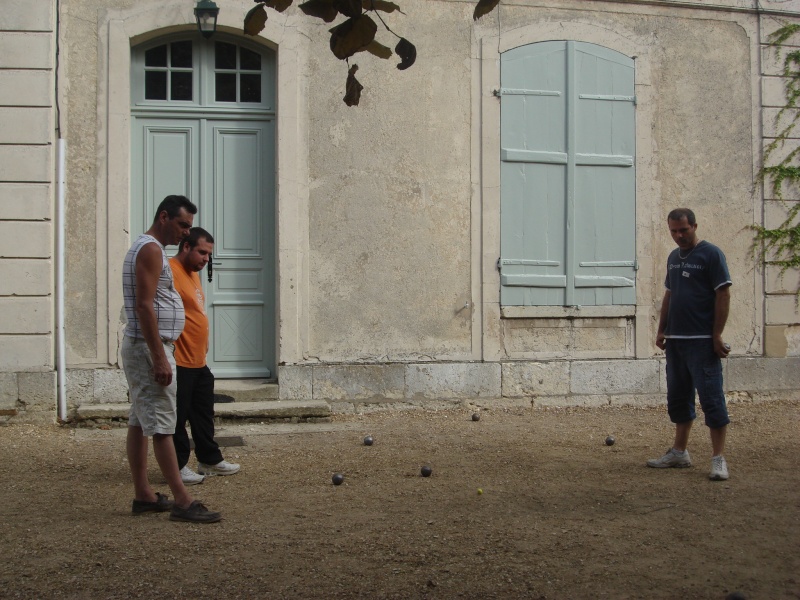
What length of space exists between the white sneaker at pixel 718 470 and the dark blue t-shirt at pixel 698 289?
2.68ft

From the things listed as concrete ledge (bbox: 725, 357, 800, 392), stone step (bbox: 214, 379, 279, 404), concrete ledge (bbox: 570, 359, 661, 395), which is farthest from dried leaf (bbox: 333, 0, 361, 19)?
concrete ledge (bbox: 725, 357, 800, 392)

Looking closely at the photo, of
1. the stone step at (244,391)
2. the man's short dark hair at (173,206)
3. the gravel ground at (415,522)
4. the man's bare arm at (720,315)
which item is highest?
the man's short dark hair at (173,206)

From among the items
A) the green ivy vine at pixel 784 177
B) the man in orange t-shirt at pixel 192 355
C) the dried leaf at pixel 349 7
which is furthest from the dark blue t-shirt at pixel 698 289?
the green ivy vine at pixel 784 177

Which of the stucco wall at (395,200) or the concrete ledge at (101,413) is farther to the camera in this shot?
the stucco wall at (395,200)

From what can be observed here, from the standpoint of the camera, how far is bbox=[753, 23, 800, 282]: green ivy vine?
32.0ft

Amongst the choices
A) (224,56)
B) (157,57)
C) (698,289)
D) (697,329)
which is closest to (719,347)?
(697,329)

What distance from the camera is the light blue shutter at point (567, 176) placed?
9.21 m

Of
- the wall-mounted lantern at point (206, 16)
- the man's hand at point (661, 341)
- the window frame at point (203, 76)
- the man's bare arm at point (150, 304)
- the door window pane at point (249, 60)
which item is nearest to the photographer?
the man's bare arm at point (150, 304)

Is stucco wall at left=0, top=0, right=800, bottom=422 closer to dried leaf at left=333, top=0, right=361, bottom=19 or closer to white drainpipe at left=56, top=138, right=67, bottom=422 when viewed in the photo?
white drainpipe at left=56, top=138, right=67, bottom=422

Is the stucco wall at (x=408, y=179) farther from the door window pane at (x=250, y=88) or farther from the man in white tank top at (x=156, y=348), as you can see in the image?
the man in white tank top at (x=156, y=348)

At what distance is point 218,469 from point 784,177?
6.98 meters

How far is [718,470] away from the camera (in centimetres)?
586

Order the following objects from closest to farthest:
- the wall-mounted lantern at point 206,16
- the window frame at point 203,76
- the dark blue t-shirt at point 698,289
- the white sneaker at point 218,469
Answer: the dark blue t-shirt at point 698,289
the white sneaker at point 218,469
the wall-mounted lantern at point 206,16
the window frame at point 203,76

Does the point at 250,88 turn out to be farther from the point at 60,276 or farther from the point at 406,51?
the point at 406,51
